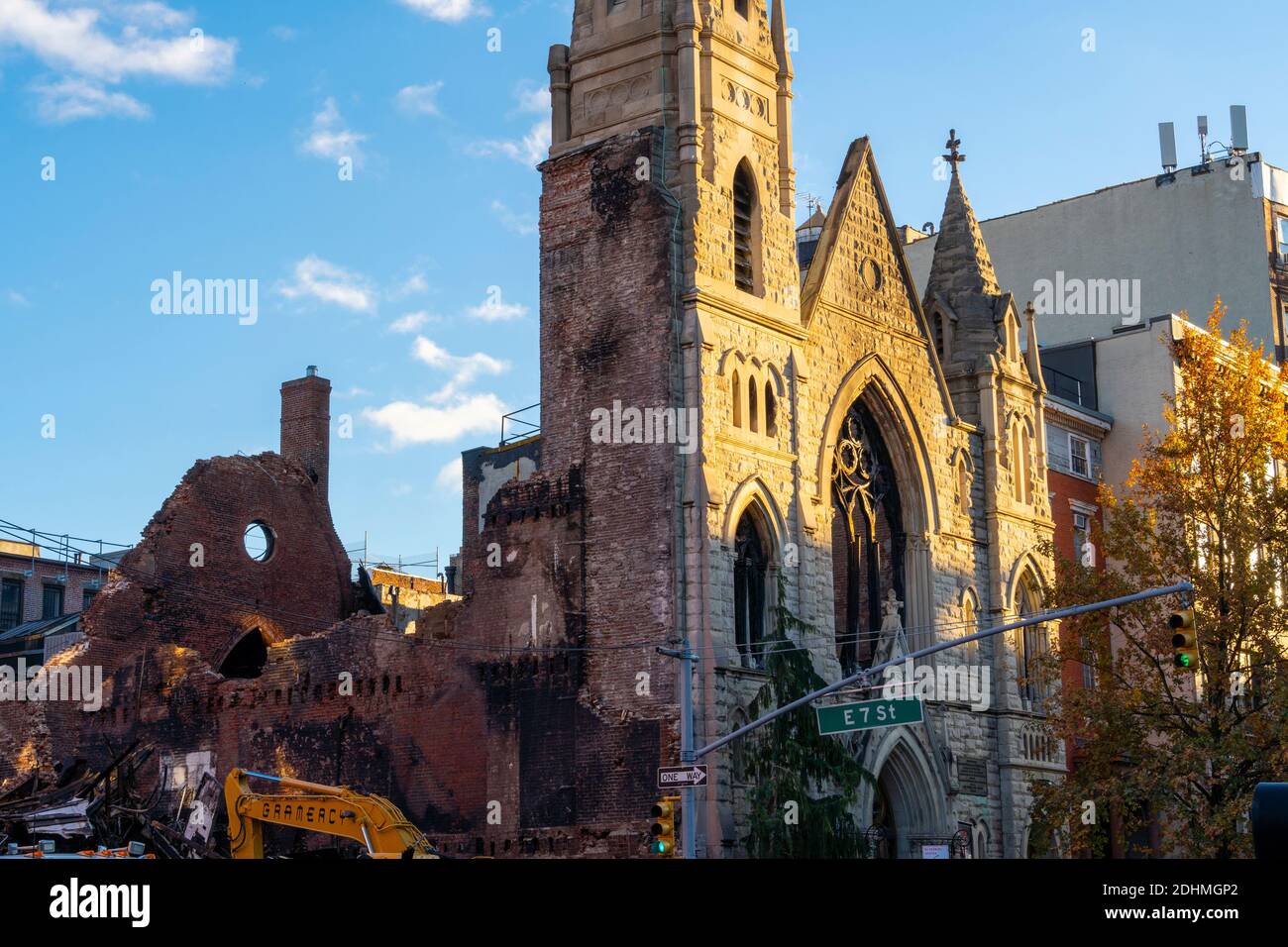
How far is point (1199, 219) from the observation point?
62844 mm

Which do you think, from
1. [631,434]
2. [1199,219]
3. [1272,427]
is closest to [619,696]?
[631,434]

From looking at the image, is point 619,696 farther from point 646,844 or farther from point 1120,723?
point 1120,723

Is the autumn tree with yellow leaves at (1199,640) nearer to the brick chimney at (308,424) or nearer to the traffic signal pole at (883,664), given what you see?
the traffic signal pole at (883,664)

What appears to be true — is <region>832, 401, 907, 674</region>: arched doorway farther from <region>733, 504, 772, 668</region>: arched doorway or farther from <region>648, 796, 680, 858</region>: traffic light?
<region>648, 796, 680, 858</region>: traffic light

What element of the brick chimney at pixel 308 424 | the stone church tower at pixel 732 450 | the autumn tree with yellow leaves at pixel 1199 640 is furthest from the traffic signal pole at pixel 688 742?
the brick chimney at pixel 308 424

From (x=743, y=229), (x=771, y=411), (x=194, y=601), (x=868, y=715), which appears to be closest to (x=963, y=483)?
Answer: (x=771, y=411)

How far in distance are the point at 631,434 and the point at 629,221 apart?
463cm

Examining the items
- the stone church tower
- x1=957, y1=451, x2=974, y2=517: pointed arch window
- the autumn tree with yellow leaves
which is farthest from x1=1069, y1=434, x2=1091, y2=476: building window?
the autumn tree with yellow leaves

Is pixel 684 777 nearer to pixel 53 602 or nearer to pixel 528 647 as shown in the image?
pixel 528 647

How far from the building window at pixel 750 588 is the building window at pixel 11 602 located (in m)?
44.3
